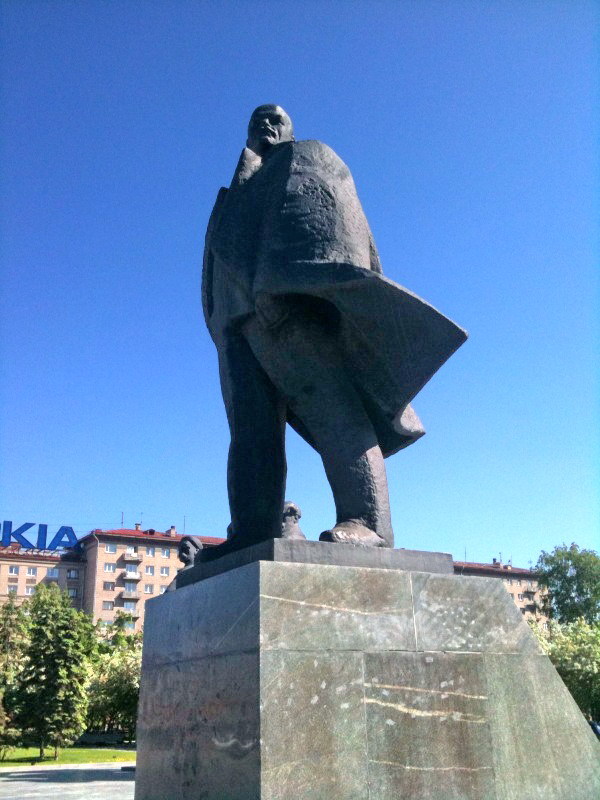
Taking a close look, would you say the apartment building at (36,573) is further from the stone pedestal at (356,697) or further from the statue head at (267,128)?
the stone pedestal at (356,697)

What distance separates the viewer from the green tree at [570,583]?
161ft

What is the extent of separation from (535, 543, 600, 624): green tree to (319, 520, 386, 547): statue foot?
164 feet

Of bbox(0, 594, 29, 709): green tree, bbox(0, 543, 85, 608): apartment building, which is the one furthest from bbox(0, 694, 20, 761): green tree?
bbox(0, 543, 85, 608): apartment building

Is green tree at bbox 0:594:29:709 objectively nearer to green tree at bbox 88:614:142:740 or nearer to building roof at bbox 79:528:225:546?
green tree at bbox 88:614:142:740

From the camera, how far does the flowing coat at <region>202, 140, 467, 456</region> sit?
3.90 metres

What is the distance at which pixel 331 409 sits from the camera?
4.14 meters

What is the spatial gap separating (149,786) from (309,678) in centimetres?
132

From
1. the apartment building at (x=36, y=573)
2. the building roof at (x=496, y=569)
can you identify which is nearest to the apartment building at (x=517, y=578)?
the building roof at (x=496, y=569)

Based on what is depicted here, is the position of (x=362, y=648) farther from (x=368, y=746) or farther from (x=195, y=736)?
(x=195, y=736)

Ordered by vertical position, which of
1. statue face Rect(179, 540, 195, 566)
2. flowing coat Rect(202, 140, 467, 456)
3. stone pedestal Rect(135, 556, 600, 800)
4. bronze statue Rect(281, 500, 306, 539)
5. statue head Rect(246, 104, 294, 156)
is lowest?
stone pedestal Rect(135, 556, 600, 800)

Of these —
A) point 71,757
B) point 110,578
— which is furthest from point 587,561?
point 110,578

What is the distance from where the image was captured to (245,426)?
173 inches

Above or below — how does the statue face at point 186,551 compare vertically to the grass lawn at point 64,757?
above

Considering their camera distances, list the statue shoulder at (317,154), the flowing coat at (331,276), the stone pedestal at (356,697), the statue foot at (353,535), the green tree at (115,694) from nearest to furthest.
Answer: the stone pedestal at (356,697)
the statue foot at (353,535)
the flowing coat at (331,276)
the statue shoulder at (317,154)
the green tree at (115,694)
